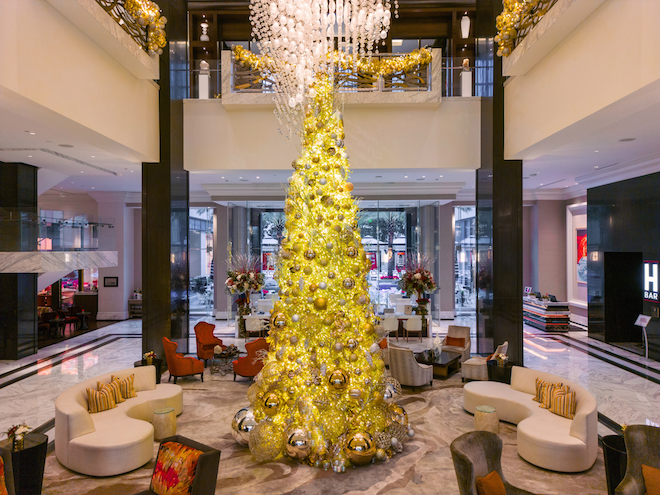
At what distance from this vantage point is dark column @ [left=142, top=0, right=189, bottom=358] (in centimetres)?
953

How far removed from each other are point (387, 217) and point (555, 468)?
9.83 meters

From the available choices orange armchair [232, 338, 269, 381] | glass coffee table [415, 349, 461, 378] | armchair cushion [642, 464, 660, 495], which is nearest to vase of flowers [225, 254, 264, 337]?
orange armchair [232, 338, 269, 381]

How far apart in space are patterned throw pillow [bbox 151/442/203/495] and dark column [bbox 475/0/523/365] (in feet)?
23.7

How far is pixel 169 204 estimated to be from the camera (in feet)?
31.9

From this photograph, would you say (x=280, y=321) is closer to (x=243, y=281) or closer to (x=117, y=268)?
(x=243, y=281)

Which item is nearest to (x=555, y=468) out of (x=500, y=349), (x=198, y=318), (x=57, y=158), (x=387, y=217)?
(x=500, y=349)

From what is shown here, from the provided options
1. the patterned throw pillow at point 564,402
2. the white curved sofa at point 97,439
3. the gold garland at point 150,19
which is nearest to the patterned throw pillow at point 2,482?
the white curved sofa at point 97,439

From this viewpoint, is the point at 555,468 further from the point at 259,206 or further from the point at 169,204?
the point at 259,206

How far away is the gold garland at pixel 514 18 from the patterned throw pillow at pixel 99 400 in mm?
8484

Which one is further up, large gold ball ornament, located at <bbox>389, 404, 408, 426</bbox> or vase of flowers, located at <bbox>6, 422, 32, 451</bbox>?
vase of flowers, located at <bbox>6, 422, 32, 451</bbox>

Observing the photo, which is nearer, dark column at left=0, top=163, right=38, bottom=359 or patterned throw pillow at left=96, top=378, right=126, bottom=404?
patterned throw pillow at left=96, top=378, right=126, bottom=404

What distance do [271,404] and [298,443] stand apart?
0.55 m

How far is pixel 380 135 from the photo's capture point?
9898 millimetres

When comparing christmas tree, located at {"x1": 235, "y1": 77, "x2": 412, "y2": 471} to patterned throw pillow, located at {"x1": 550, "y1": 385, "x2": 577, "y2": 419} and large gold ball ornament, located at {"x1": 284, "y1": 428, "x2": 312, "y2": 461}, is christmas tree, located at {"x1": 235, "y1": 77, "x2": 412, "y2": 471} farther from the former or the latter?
patterned throw pillow, located at {"x1": 550, "y1": 385, "x2": 577, "y2": 419}
